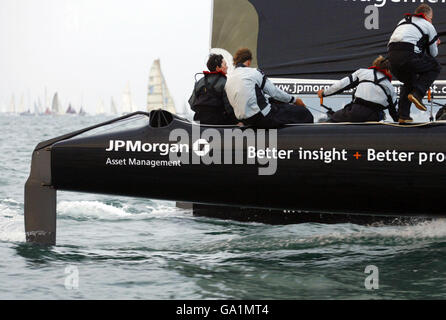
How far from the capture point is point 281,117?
5.16 meters

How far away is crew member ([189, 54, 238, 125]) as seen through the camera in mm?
5375

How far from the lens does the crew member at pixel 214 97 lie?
17.6ft

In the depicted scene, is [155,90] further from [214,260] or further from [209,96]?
[214,260]

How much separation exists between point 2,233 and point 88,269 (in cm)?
144

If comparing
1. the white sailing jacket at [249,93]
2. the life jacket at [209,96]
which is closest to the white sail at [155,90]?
the life jacket at [209,96]

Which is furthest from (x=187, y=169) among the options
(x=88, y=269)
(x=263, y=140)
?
(x=88, y=269)

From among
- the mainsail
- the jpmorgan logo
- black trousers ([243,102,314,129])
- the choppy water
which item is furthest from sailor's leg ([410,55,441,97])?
the jpmorgan logo

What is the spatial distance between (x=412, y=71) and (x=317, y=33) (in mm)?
1593

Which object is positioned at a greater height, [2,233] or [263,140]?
[263,140]

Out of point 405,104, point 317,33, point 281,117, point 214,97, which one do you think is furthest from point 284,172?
point 317,33

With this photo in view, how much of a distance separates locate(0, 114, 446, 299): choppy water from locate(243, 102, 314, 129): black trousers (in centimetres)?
86

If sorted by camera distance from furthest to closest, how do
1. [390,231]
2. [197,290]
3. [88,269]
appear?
[390,231] → [88,269] → [197,290]
